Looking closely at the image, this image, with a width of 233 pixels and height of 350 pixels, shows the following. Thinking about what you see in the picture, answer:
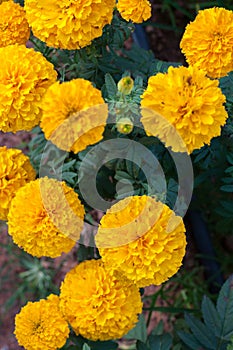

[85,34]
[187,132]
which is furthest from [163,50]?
[187,132]

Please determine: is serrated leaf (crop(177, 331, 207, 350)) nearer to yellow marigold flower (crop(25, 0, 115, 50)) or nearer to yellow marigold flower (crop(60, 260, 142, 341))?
yellow marigold flower (crop(60, 260, 142, 341))

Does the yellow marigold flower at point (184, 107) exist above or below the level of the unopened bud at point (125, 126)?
above

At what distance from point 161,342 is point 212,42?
0.68 m

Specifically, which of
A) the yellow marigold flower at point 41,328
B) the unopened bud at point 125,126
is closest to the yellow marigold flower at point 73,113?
the unopened bud at point 125,126

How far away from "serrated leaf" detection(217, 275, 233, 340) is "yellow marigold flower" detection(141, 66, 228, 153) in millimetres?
402

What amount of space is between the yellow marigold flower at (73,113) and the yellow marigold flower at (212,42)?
0.80ft

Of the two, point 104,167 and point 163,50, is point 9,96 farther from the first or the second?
point 163,50

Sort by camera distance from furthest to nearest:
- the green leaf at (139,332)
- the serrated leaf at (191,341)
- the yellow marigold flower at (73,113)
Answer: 1. the green leaf at (139,332)
2. the serrated leaf at (191,341)
3. the yellow marigold flower at (73,113)

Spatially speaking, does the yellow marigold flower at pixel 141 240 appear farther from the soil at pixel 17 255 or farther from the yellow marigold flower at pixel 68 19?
the soil at pixel 17 255

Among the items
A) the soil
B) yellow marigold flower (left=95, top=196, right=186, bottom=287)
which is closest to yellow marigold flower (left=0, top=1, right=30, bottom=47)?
yellow marigold flower (left=95, top=196, right=186, bottom=287)

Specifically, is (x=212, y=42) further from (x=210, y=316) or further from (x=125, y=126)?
(x=210, y=316)

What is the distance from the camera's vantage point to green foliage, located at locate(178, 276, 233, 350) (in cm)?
131

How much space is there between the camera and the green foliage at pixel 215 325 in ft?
4.31

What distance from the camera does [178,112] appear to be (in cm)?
105
